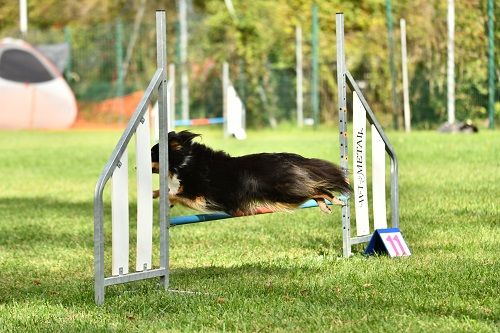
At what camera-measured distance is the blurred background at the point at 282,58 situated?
23516mm

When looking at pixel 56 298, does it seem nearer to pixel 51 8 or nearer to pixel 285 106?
pixel 285 106

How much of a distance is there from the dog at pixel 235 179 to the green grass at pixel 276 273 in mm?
424

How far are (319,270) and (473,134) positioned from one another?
14.3 m

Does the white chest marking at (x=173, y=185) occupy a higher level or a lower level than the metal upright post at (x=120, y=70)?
lower

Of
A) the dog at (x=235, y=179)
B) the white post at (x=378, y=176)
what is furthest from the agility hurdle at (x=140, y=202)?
the white post at (x=378, y=176)

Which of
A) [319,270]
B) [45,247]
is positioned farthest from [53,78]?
[319,270]

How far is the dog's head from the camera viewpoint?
6.06 metres

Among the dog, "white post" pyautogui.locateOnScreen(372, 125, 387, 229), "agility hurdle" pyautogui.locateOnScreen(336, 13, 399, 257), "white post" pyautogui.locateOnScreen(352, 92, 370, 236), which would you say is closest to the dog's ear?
the dog

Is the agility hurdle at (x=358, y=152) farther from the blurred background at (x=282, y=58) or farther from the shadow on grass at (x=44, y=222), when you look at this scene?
the blurred background at (x=282, y=58)

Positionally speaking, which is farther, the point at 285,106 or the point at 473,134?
the point at 285,106

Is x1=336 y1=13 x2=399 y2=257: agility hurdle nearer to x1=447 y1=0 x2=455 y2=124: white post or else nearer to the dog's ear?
the dog's ear

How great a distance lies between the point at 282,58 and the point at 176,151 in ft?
71.7

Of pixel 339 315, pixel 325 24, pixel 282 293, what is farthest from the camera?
pixel 325 24

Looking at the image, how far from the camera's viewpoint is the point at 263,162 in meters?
6.00
